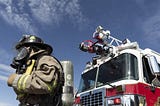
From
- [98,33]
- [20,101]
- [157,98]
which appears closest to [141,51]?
[157,98]

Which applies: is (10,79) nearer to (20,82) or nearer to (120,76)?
(20,82)

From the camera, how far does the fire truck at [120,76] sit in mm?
5186

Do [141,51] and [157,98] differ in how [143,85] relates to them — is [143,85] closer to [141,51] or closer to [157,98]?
[157,98]

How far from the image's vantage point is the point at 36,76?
3.03m

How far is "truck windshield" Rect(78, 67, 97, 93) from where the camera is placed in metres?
6.53

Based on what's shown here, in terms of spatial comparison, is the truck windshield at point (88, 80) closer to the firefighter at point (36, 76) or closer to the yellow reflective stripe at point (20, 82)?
the firefighter at point (36, 76)

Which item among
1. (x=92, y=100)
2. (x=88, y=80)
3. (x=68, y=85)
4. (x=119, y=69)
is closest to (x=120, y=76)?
(x=119, y=69)

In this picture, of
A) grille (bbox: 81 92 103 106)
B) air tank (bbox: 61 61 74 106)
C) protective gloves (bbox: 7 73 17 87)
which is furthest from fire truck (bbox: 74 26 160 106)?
protective gloves (bbox: 7 73 17 87)

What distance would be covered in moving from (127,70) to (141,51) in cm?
64

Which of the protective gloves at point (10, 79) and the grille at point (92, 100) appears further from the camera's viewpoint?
the grille at point (92, 100)

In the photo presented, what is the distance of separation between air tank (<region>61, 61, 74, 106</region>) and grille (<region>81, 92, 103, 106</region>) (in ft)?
7.95

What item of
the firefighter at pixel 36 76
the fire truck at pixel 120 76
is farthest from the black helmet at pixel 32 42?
the fire truck at pixel 120 76

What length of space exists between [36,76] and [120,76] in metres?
2.86

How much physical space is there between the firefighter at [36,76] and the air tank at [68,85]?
6cm
